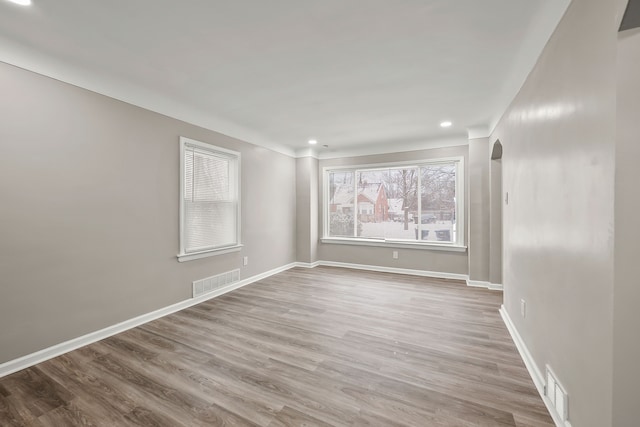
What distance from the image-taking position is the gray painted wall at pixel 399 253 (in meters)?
4.72

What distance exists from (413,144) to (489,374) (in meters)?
3.89

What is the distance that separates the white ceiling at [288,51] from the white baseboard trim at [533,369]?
2.24 metres

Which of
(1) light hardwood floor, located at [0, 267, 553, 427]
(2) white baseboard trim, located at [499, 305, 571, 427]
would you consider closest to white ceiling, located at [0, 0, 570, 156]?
(2) white baseboard trim, located at [499, 305, 571, 427]

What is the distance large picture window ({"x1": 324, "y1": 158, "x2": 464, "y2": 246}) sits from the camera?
4.85m

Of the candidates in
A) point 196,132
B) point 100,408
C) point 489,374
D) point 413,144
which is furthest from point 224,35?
point 413,144

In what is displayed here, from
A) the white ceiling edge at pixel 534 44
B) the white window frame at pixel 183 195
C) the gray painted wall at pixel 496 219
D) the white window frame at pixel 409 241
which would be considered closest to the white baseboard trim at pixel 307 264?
the white window frame at pixel 409 241

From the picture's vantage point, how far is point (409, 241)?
201 inches

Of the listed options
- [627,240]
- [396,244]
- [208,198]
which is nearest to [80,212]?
[208,198]

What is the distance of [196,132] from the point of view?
11.7 ft

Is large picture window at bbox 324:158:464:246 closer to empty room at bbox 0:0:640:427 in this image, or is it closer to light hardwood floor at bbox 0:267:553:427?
empty room at bbox 0:0:640:427

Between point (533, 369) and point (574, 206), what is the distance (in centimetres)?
135

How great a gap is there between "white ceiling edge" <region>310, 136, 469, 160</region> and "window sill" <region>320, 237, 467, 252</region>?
5.65 feet

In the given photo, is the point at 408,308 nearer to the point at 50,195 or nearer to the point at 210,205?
the point at 210,205

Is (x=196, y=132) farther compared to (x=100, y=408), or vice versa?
(x=196, y=132)
